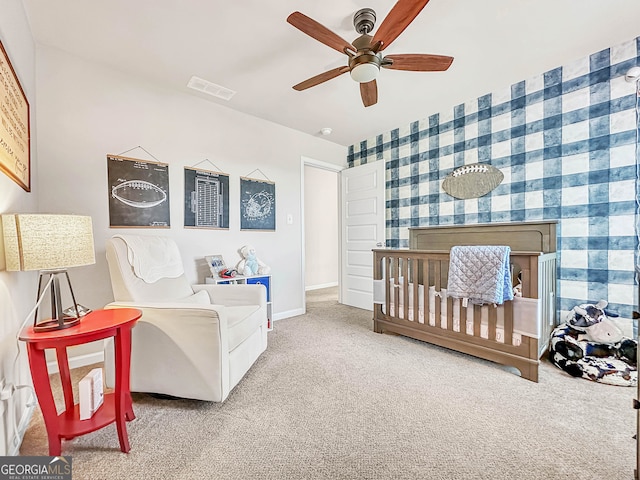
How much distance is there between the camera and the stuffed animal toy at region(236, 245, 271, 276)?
9.55 ft

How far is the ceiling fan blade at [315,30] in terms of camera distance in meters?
1.45

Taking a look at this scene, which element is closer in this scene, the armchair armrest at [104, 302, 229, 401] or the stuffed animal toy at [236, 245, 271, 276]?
the armchair armrest at [104, 302, 229, 401]

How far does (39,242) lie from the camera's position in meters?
1.15

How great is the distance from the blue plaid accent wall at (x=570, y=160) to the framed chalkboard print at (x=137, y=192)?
2953mm

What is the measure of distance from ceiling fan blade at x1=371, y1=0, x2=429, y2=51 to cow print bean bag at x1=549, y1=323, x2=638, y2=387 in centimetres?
246

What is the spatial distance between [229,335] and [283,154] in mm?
2475

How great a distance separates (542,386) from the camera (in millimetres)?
1812

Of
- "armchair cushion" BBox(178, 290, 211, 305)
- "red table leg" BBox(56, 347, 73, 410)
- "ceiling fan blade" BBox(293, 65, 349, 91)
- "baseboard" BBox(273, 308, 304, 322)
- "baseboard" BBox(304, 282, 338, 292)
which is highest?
"ceiling fan blade" BBox(293, 65, 349, 91)

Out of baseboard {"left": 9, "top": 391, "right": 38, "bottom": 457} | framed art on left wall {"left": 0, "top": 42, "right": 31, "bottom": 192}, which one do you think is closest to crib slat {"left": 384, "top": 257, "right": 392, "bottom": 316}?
baseboard {"left": 9, "top": 391, "right": 38, "bottom": 457}

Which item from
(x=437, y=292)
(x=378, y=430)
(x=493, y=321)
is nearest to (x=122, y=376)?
(x=378, y=430)

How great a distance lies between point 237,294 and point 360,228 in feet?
7.26

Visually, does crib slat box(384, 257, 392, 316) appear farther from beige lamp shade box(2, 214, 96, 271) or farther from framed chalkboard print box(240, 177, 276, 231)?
beige lamp shade box(2, 214, 96, 271)

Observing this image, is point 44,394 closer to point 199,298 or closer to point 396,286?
point 199,298

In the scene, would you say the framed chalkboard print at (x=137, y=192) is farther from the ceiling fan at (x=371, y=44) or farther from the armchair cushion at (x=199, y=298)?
the ceiling fan at (x=371, y=44)
